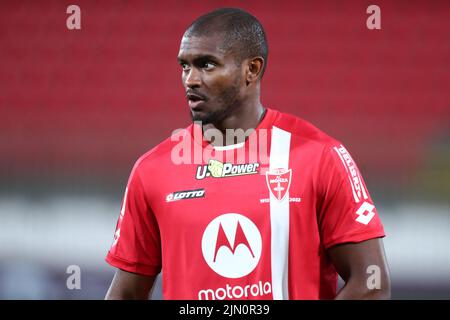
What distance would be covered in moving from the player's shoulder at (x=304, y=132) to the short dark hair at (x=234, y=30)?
0.24 meters

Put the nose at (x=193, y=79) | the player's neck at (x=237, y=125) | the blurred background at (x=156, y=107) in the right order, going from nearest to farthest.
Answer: the nose at (x=193, y=79), the player's neck at (x=237, y=125), the blurred background at (x=156, y=107)

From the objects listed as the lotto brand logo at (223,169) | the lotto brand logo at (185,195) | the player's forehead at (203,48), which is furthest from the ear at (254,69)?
the lotto brand logo at (185,195)

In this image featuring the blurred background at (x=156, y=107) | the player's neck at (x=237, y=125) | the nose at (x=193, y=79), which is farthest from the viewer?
the blurred background at (x=156, y=107)

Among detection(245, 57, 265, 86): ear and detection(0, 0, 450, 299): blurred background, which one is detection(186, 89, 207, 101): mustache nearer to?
detection(245, 57, 265, 86): ear

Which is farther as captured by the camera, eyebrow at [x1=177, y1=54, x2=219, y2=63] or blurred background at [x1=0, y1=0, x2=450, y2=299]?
blurred background at [x1=0, y1=0, x2=450, y2=299]

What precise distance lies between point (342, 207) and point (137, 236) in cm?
71

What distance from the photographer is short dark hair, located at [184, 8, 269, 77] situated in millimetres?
2568

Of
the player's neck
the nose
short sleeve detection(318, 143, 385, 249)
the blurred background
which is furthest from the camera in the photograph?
the blurred background

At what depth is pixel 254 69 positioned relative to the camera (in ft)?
8.77

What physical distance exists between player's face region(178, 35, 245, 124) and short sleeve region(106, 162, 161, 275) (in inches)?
12.9

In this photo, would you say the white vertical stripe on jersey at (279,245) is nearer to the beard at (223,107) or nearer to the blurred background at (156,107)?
the beard at (223,107)

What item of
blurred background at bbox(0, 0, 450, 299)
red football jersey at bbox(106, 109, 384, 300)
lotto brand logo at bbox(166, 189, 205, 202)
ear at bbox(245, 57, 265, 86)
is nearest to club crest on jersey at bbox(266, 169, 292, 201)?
red football jersey at bbox(106, 109, 384, 300)

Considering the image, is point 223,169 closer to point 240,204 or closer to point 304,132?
point 240,204

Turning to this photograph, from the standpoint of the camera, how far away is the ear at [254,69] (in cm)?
265
